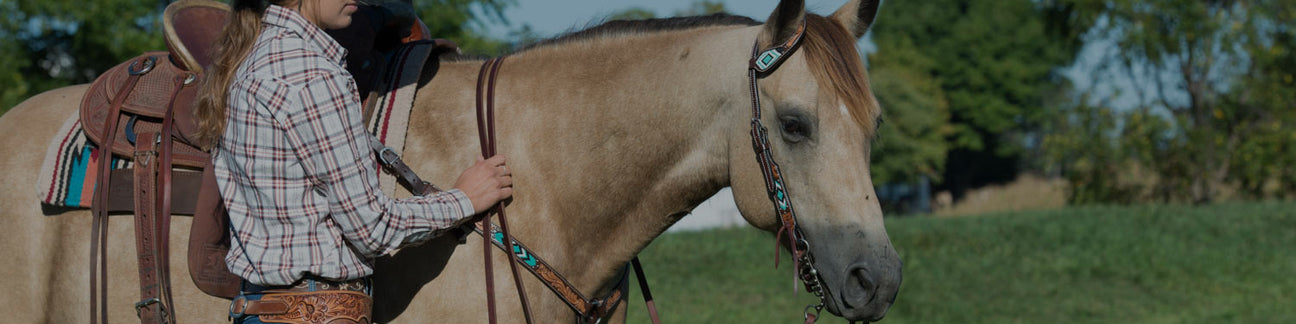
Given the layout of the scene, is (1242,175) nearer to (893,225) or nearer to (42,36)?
(893,225)

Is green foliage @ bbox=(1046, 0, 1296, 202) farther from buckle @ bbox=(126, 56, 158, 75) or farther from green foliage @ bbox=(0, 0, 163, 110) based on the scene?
buckle @ bbox=(126, 56, 158, 75)

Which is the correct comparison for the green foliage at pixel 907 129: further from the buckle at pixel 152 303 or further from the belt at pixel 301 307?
the belt at pixel 301 307

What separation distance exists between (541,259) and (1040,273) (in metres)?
10.2

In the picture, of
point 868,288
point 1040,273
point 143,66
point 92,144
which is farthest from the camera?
point 1040,273

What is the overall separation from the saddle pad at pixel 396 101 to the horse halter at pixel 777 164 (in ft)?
3.07

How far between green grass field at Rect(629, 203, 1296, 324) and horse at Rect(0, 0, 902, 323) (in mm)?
5922

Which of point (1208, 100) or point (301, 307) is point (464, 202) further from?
point (1208, 100)

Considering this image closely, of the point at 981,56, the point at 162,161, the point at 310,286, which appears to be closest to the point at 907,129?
the point at 981,56

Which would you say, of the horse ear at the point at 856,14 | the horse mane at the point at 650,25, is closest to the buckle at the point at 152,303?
the horse mane at the point at 650,25

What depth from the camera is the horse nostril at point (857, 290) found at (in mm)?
2441

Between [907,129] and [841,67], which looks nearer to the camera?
[841,67]

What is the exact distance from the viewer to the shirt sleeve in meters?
2.20

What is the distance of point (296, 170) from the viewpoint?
7.36ft

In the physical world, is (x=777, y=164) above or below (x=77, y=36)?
above
